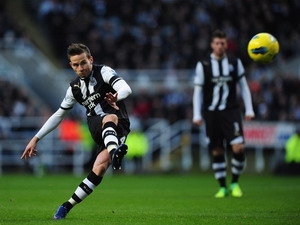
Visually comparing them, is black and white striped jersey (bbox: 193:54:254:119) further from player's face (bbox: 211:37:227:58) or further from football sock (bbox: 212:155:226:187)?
football sock (bbox: 212:155:226:187)

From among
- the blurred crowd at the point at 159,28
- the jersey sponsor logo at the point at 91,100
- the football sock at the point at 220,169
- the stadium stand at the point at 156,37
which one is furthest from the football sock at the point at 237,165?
the blurred crowd at the point at 159,28

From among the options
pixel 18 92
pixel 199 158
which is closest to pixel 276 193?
pixel 199 158

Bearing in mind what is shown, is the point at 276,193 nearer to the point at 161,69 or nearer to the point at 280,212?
the point at 280,212

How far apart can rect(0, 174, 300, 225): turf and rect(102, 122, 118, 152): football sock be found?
2.76 feet

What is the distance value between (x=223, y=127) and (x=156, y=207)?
284cm

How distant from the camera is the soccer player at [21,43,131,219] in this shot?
9445 millimetres

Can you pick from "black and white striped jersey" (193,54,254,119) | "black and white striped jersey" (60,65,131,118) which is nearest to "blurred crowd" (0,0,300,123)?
"black and white striped jersey" (193,54,254,119)

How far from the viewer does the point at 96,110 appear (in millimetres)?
9953

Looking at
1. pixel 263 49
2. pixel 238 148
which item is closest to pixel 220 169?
pixel 238 148

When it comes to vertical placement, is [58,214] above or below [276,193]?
above

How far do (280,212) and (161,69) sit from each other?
20.2 meters

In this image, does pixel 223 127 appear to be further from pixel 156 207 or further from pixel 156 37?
pixel 156 37

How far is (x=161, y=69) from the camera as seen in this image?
3023cm

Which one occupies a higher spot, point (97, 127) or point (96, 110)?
point (96, 110)
